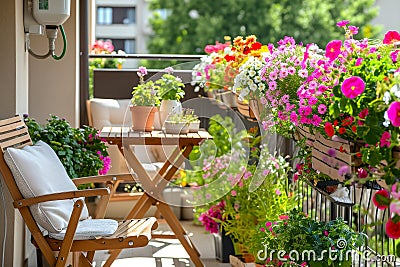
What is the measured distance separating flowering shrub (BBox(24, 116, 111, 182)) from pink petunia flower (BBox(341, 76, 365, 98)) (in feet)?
8.02

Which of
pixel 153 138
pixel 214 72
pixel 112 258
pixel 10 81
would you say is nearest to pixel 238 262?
pixel 112 258

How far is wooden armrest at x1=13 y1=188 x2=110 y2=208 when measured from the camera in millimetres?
3592

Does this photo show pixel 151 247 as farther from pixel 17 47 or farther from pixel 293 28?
pixel 293 28

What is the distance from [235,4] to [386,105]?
81.6 feet

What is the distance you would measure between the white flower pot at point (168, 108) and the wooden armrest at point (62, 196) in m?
1.35

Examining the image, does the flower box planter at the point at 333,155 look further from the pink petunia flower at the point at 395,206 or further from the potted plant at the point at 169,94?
the potted plant at the point at 169,94

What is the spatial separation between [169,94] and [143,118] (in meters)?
0.24

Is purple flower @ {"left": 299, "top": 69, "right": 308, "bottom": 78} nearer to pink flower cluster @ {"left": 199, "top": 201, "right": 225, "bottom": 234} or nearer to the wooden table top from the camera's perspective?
the wooden table top

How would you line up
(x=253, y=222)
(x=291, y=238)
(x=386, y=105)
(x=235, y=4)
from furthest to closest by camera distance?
(x=235, y=4)
(x=253, y=222)
(x=291, y=238)
(x=386, y=105)

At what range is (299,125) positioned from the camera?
314 cm

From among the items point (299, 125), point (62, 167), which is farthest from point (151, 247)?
point (299, 125)

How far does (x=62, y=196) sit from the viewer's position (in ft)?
11.8

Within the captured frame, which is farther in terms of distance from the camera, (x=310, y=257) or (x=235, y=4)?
(x=235, y=4)

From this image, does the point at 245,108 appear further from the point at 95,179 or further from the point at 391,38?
the point at 391,38
